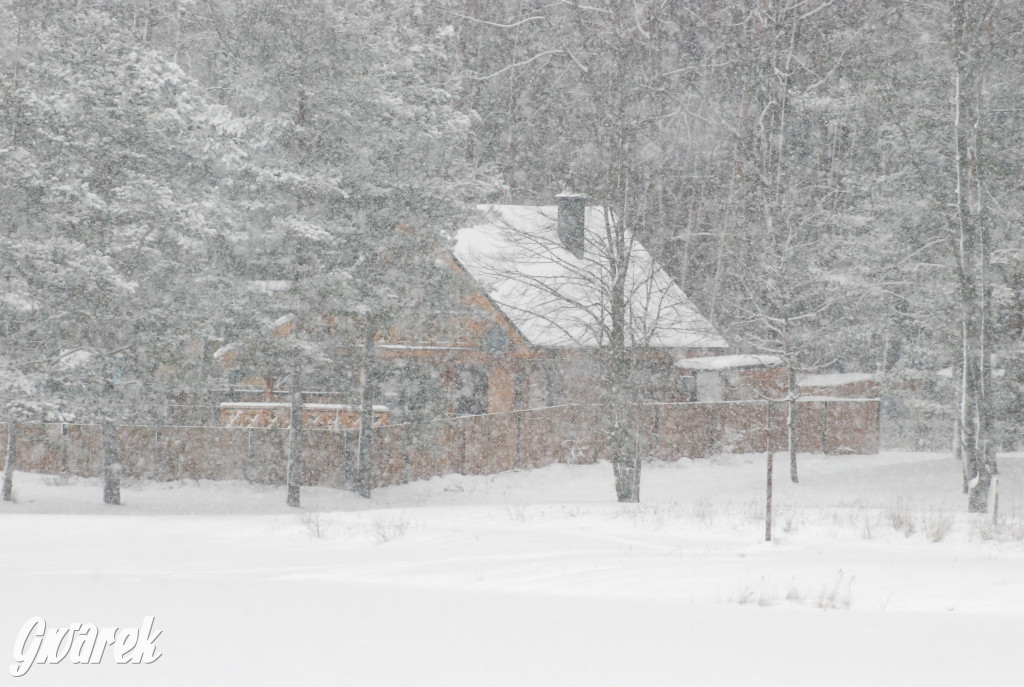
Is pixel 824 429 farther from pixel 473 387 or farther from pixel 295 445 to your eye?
pixel 295 445

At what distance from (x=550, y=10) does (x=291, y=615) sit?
134 feet

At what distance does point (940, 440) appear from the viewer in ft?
148

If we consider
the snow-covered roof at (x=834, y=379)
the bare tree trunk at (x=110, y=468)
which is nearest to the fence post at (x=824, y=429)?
the snow-covered roof at (x=834, y=379)

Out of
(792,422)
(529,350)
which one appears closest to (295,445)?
(529,350)

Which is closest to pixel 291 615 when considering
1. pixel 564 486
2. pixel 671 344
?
pixel 564 486

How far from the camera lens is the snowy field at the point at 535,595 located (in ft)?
25.7

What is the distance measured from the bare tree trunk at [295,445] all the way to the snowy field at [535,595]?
726cm

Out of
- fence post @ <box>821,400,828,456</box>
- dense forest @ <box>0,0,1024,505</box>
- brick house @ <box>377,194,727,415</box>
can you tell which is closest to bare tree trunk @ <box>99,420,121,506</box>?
dense forest @ <box>0,0,1024,505</box>

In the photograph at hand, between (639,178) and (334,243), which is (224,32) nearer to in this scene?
(334,243)

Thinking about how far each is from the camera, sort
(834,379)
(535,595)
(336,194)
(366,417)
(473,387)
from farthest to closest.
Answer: (834,379)
(473,387)
(366,417)
(336,194)
(535,595)

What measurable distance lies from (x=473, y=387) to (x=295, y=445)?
36.1 ft

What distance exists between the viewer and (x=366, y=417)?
2848cm

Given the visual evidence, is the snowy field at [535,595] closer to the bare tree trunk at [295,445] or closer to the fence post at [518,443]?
the bare tree trunk at [295,445]

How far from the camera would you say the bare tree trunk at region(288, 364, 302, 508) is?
27141 millimetres
